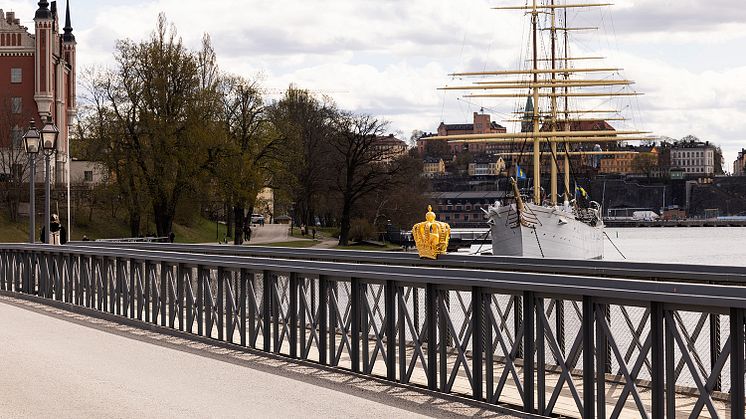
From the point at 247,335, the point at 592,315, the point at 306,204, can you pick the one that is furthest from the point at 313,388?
the point at 306,204

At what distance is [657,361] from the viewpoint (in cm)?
952

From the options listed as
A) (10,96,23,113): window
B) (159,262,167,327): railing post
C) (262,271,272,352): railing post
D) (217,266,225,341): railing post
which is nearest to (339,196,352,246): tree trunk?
(10,96,23,113): window

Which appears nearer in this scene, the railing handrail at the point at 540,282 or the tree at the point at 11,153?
the railing handrail at the point at 540,282

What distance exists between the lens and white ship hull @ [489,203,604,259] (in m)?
74.6

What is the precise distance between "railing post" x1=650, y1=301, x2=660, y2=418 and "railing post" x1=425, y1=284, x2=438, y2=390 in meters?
3.16

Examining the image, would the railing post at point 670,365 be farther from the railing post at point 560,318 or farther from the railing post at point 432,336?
the railing post at point 432,336

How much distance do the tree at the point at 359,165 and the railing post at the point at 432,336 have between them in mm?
80175

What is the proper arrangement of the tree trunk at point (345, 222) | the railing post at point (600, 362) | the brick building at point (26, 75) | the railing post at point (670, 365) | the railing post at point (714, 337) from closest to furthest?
the railing post at point (670, 365)
the railing post at point (600, 362)
the railing post at point (714, 337)
the brick building at point (26, 75)
the tree trunk at point (345, 222)

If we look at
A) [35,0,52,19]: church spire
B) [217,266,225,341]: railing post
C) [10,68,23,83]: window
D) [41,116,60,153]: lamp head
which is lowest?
[217,266,225,341]: railing post

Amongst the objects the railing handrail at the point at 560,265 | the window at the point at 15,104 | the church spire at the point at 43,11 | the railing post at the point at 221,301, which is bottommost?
the railing post at the point at 221,301

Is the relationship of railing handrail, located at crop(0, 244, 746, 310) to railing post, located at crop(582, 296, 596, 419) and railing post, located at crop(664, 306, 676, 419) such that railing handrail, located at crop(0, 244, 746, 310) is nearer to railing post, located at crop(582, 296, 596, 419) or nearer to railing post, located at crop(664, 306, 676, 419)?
railing post, located at crop(582, 296, 596, 419)

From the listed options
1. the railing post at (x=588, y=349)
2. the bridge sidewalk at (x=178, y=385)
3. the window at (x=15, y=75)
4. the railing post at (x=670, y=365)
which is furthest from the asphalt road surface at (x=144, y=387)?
the window at (x=15, y=75)

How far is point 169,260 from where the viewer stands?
728 inches

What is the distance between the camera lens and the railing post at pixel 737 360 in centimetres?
877
